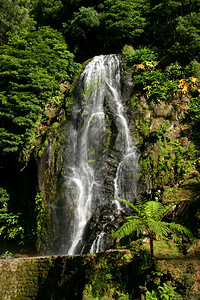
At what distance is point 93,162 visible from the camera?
8508mm

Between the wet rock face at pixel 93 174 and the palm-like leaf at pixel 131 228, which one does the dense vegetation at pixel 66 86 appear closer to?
the wet rock face at pixel 93 174

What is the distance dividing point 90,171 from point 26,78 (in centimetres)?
620

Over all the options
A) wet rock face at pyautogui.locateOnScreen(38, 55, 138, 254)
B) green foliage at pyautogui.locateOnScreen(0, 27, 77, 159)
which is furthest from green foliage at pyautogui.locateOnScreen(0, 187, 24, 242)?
green foliage at pyautogui.locateOnScreen(0, 27, 77, 159)

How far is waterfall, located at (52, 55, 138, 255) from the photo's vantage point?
721 centimetres

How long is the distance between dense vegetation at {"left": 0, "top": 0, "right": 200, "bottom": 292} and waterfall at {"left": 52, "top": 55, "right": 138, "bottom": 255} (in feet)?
2.72

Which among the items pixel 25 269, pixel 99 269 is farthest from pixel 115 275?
pixel 25 269

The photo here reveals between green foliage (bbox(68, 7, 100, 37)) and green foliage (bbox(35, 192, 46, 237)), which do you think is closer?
green foliage (bbox(35, 192, 46, 237))

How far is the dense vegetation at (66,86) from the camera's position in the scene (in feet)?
27.6

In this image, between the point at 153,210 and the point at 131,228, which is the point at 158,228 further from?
the point at 153,210

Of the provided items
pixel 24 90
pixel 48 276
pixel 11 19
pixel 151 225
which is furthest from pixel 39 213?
pixel 11 19

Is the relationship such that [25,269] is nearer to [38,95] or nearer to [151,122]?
[151,122]

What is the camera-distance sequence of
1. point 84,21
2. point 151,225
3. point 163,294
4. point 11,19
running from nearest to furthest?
point 163,294 < point 151,225 < point 84,21 < point 11,19

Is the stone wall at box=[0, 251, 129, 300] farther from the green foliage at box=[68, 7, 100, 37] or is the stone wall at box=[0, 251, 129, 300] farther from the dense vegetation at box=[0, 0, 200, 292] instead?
the green foliage at box=[68, 7, 100, 37]

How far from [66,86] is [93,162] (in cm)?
691
